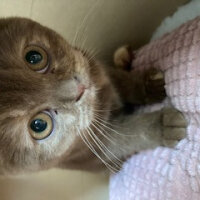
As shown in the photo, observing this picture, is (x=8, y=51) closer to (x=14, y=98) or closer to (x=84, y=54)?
(x=14, y=98)

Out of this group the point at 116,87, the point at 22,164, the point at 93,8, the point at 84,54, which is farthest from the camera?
the point at 93,8

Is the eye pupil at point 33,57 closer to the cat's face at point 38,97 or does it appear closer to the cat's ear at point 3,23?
the cat's face at point 38,97

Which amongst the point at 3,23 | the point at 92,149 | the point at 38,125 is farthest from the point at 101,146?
the point at 3,23

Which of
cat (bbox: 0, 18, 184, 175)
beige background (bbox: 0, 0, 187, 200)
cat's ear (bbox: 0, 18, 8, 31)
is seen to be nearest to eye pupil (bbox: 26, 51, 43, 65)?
cat (bbox: 0, 18, 184, 175)

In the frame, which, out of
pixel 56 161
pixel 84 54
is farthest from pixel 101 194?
pixel 84 54

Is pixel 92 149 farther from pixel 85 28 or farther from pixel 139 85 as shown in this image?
pixel 85 28

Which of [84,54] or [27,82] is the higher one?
[84,54]

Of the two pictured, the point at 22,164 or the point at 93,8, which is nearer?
the point at 22,164
